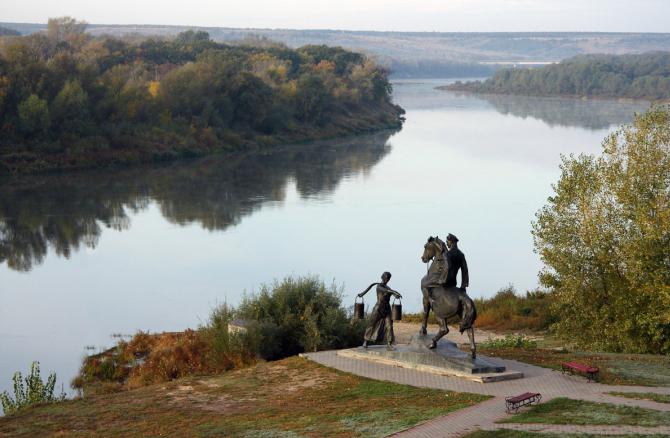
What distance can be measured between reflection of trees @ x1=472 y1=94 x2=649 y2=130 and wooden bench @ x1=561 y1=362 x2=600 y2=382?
70294mm

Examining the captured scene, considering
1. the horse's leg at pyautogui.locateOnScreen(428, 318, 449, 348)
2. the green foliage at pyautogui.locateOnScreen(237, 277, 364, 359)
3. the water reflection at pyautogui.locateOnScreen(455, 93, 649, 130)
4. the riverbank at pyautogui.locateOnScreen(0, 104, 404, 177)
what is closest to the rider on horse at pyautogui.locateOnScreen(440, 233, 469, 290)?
the horse's leg at pyautogui.locateOnScreen(428, 318, 449, 348)

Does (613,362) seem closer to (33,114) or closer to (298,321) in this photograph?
(298,321)

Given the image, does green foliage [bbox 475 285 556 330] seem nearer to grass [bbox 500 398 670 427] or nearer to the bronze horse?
the bronze horse

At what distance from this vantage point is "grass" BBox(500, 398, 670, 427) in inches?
470

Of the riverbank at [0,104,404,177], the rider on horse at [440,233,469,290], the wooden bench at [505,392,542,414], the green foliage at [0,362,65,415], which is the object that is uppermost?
the rider on horse at [440,233,469,290]

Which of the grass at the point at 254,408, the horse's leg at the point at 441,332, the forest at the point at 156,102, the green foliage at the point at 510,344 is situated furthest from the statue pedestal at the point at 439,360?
the forest at the point at 156,102

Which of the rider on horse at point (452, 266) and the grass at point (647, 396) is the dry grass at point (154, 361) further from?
the grass at point (647, 396)

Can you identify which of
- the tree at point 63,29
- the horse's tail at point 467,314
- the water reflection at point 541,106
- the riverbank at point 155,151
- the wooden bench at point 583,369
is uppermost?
the tree at point 63,29

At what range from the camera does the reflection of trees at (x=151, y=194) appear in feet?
115

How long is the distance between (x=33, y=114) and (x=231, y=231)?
64.6ft

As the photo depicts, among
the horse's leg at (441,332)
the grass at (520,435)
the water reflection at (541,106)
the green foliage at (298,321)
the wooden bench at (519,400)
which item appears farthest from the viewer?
the water reflection at (541,106)

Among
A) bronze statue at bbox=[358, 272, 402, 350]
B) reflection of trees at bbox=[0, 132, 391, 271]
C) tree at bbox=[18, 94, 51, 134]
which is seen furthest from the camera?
tree at bbox=[18, 94, 51, 134]

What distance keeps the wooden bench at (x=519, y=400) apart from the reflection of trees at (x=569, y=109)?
72320 mm

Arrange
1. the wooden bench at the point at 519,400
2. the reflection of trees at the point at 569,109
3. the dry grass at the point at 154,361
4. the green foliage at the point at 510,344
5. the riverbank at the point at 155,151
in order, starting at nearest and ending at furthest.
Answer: the wooden bench at the point at 519,400
the dry grass at the point at 154,361
the green foliage at the point at 510,344
the riverbank at the point at 155,151
the reflection of trees at the point at 569,109
